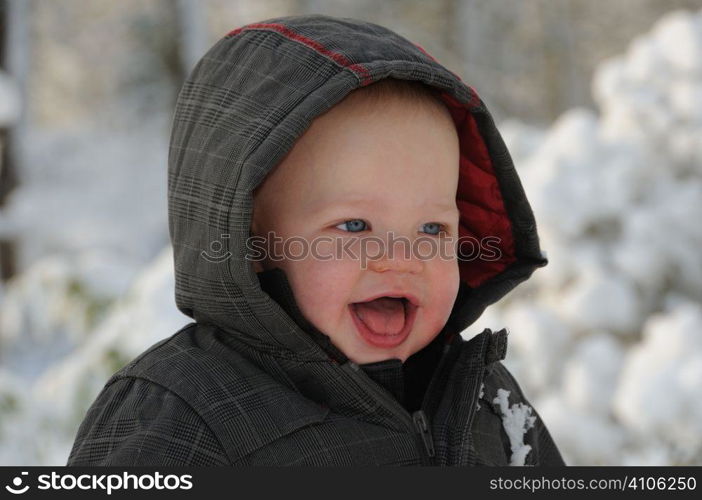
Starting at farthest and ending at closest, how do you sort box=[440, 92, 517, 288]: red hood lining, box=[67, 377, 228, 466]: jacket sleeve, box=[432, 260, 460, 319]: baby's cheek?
box=[440, 92, 517, 288]: red hood lining, box=[432, 260, 460, 319]: baby's cheek, box=[67, 377, 228, 466]: jacket sleeve

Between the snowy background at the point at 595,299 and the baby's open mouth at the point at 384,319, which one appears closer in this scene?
the baby's open mouth at the point at 384,319

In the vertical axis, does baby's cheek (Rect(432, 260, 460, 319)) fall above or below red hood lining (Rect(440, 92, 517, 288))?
below

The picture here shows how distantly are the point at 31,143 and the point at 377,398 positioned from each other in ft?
47.6

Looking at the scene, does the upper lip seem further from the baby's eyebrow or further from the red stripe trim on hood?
the red stripe trim on hood

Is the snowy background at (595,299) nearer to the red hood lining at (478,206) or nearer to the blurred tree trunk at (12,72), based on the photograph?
the red hood lining at (478,206)

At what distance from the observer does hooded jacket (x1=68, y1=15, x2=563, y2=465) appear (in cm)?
127

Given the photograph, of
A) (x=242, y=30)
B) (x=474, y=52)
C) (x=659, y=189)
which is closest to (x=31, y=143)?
(x=474, y=52)

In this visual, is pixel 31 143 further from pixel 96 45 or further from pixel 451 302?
pixel 451 302

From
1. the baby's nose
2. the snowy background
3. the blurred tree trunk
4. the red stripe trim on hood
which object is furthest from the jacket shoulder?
the blurred tree trunk

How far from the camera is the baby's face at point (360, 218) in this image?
54.7 inches

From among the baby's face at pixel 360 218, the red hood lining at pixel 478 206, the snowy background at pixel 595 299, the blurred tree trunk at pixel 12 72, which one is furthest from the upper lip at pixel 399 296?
the blurred tree trunk at pixel 12 72

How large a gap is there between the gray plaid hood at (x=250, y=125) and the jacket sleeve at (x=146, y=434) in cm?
18

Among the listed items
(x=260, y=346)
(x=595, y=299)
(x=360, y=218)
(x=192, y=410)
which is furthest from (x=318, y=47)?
(x=595, y=299)

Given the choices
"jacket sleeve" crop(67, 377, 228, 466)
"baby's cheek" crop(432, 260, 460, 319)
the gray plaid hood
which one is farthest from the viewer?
"baby's cheek" crop(432, 260, 460, 319)
